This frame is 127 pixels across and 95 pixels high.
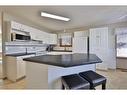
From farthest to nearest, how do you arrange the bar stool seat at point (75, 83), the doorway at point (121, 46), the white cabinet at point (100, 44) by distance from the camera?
the white cabinet at point (100, 44), the doorway at point (121, 46), the bar stool seat at point (75, 83)

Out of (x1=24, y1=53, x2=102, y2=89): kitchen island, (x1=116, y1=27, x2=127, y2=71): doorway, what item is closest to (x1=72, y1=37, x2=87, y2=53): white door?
(x1=24, y1=53, x2=102, y2=89): kitchen island

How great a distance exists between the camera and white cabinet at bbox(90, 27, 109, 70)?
201 cm

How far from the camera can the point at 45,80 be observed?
1.74 metres

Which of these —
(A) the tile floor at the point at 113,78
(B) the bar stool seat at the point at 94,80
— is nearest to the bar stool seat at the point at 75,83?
(B) the bar stool seat at the point at 94,80

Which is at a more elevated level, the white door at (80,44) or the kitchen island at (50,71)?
the white door at (80,44)

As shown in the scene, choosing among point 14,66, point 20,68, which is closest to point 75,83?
point 20,68

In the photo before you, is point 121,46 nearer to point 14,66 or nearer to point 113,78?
point 113,78

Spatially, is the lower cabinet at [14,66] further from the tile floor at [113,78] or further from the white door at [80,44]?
the white door at [80,44]

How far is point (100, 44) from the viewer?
2078 millimetres

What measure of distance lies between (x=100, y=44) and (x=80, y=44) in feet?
1.05

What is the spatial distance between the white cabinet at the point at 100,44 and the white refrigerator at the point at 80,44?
0.10 m

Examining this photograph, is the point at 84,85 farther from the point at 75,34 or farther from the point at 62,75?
the point at 75,34

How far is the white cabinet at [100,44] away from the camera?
2010 mm
